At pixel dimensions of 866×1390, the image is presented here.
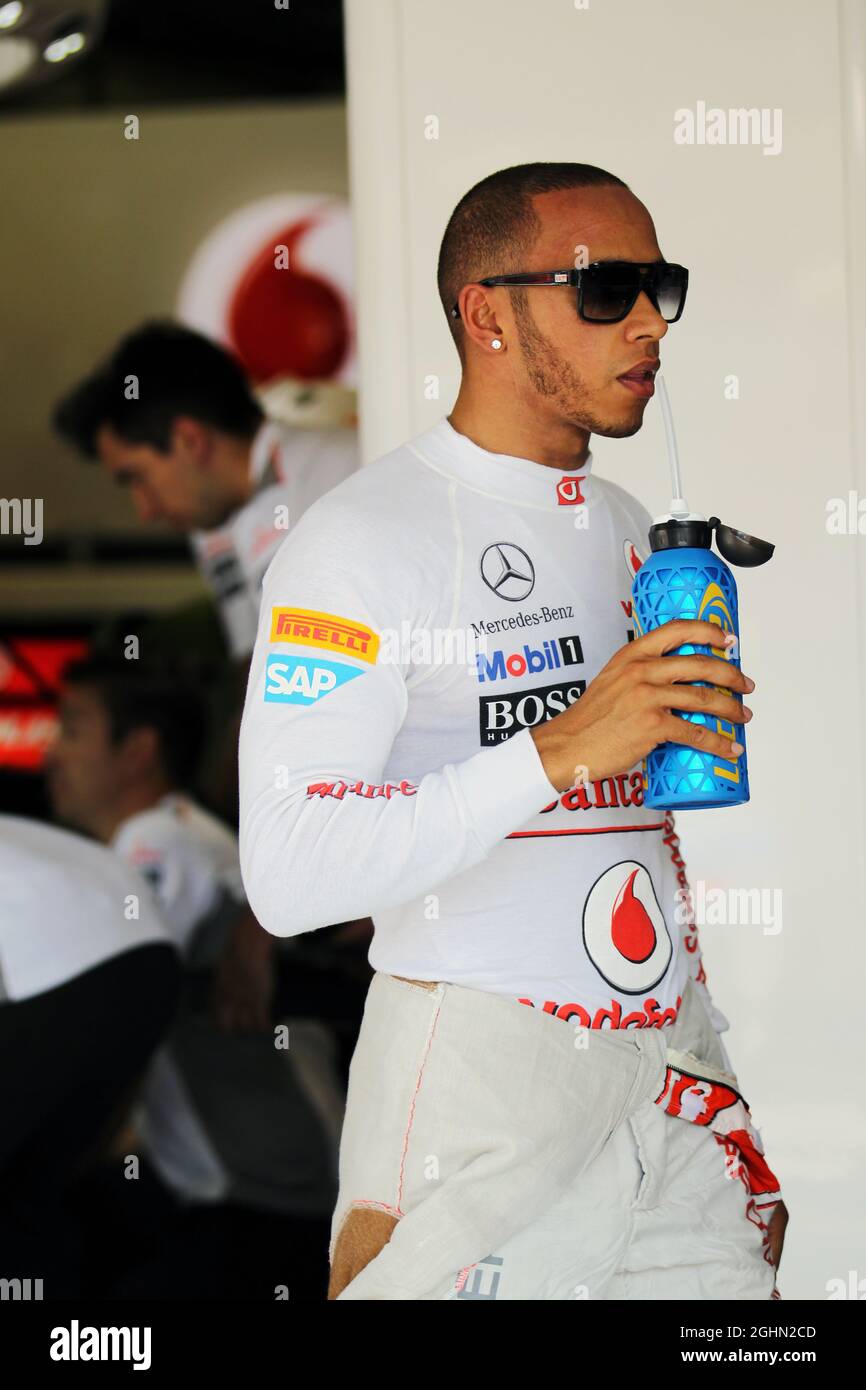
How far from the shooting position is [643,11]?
7.96 ft

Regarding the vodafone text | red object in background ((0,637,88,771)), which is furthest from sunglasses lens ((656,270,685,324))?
red object in background ((0,637,88,771))

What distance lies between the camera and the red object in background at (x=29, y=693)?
5.80m

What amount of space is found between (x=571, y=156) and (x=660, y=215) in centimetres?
15

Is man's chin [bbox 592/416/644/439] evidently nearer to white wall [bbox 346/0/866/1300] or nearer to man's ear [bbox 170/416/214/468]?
white wall [bbox 346/0/866/1300]

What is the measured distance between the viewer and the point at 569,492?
71.2 inches

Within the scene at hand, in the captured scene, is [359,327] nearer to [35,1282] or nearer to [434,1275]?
[434,1275]

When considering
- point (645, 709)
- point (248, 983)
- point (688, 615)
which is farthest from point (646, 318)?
point (248, 983)

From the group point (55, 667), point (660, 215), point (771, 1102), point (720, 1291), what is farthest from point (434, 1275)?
point (55, 667)

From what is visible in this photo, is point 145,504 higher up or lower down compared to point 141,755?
higher up

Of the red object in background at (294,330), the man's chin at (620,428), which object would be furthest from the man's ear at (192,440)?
the man's chin at (620,428)

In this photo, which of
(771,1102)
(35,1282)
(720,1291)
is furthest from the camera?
(35,1282)

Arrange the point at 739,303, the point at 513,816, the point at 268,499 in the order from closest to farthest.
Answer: the point at 513,816 < the point at 739,303 < the point at 268,499

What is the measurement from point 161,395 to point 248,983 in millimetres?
1342

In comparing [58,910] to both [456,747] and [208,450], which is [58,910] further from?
[456,747]
